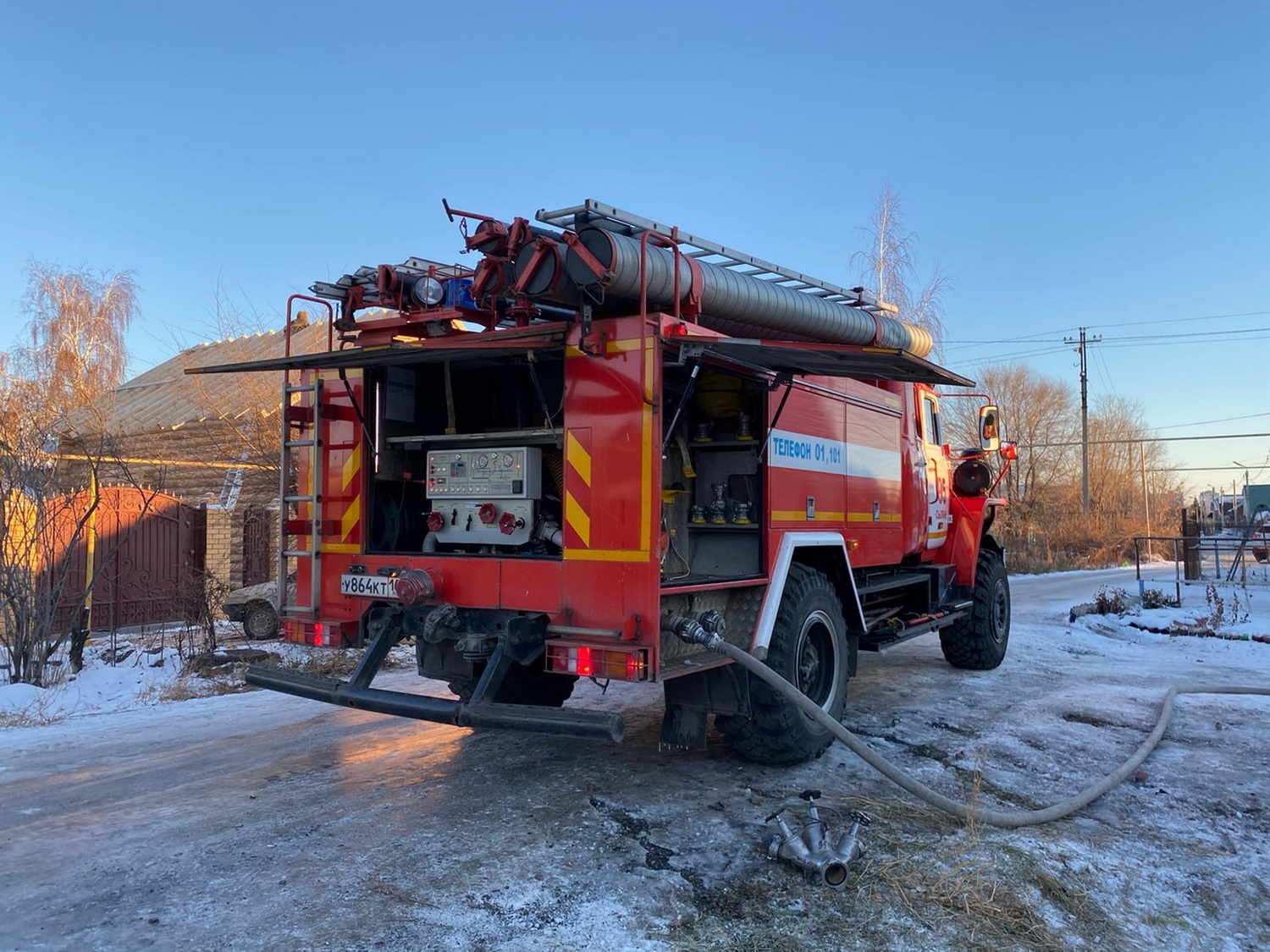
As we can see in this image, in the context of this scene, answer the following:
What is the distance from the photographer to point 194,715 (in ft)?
23.8

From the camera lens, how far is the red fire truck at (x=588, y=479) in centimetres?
461

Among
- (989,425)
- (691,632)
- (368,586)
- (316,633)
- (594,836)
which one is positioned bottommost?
(594,836)

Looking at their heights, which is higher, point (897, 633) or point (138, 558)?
point (138, 558)

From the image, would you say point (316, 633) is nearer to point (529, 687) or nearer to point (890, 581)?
point (529, 687)

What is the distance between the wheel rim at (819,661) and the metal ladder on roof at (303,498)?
3.25 meters

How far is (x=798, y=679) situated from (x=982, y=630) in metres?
4.49

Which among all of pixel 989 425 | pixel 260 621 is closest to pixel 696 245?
pixel 989 425

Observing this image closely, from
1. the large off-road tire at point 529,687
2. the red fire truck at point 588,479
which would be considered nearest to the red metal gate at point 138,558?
the red fire truck at point 588,479

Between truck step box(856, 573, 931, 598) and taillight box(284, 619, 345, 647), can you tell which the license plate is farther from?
truck step box(856, 573, 931, 598)

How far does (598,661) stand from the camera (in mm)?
4520

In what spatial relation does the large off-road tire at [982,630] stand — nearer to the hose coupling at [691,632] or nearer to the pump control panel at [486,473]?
the hose coupling at [691,632]

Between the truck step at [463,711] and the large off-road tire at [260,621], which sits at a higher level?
the truck step at [463,711]

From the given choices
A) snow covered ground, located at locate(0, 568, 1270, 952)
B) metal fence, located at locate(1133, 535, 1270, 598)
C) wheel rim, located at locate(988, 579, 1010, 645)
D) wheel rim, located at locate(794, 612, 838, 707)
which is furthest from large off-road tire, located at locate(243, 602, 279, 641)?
metal fence, located at locate(1133, 535, 1270, 598)

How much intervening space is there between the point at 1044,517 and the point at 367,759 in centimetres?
4294
